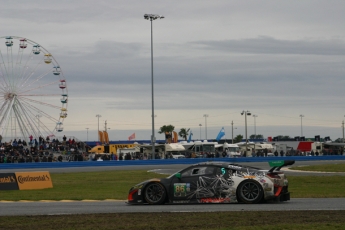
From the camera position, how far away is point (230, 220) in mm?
10852

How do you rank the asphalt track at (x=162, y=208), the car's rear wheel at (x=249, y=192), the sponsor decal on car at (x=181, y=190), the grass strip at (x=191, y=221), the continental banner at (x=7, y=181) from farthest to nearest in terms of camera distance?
the continental banner at (x=7, y=181) < the sponsor decal on car at (x=181, y=190) < the car's rear wheel at (x=249, y=192) < the asphalt track at (x=162, y=208) < the grass strip at (x=191, y=221)

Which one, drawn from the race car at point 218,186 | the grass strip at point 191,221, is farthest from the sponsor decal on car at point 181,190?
the grass strip at point 191,221

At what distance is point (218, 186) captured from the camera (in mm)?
14719

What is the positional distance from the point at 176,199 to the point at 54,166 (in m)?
32.4

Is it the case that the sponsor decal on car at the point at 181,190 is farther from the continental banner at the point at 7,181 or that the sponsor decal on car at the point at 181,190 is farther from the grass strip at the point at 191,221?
the continental banner at the point at 7,181

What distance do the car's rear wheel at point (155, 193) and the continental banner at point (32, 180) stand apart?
10.9 m

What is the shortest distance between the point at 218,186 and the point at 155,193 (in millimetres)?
1704

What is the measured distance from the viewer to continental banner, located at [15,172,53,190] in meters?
24.3

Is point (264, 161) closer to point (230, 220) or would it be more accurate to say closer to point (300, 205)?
point (300, 205)

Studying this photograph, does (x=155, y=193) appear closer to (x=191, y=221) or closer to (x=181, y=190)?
(x=181, y=190)

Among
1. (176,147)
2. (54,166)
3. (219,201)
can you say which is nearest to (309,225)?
(219,201)

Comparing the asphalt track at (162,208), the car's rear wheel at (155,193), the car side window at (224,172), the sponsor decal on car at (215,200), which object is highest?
the car side window at (224,172)

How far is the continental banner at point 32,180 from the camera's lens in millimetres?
24281

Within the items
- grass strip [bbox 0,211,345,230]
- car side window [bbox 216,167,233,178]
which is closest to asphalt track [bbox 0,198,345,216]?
car side window [bbox 216,167,233,178]
